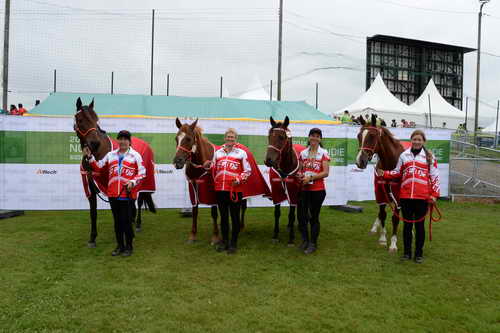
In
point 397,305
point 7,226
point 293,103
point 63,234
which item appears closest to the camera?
point 397,305

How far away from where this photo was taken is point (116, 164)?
536cm

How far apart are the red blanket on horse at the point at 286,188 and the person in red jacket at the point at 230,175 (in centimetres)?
74

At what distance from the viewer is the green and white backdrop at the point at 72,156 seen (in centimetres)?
827

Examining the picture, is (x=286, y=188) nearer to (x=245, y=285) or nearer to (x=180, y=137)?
(x=180, y=137)

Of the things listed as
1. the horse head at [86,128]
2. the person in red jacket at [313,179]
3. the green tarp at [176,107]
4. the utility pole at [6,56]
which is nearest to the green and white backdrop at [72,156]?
the horse head at [86,128]

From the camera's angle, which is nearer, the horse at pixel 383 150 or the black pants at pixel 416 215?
the black pants at pixel 416 215

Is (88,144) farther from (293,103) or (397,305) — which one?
(293,103)

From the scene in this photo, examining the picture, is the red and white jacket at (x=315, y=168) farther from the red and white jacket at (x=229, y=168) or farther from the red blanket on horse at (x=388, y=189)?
the red blanket on horse at (x=388, y=189)

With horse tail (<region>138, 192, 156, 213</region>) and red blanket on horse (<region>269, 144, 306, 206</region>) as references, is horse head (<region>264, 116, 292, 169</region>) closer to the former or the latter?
red blanket on horse (<region>269, 144, 306, 206</region>)

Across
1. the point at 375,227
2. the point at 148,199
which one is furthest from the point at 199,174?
the point at 375,227

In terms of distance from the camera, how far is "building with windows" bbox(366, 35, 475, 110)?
65.2m

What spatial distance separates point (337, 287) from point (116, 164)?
3.45 meters

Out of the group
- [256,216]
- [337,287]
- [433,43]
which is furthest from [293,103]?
[433,43]

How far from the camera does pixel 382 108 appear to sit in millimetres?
27719
